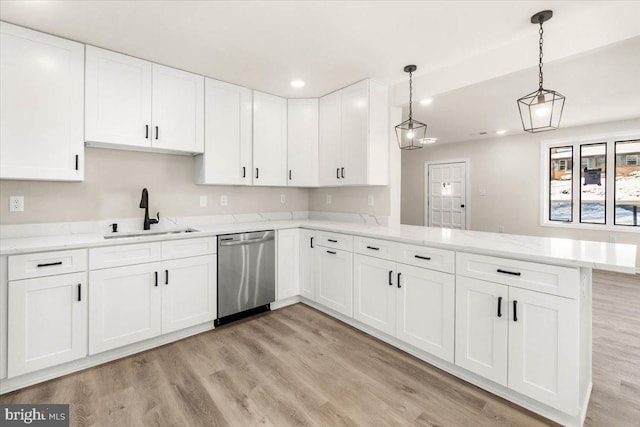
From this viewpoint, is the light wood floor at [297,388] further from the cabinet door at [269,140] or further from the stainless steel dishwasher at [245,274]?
the cabinet door at [269,140]

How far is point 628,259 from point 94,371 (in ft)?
11.0

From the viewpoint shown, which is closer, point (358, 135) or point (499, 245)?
point (499, 245)

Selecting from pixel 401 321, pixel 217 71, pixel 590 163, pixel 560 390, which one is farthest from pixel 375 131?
pixel 590 163

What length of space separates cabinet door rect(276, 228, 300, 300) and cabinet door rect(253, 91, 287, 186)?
69 cm

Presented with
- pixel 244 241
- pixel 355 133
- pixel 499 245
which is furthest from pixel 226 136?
pixel 499 245

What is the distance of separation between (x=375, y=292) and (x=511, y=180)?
5.05m

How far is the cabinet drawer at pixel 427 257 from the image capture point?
2098mm

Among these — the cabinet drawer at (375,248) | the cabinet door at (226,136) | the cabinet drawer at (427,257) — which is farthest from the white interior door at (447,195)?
the cabinet door at (226,136)

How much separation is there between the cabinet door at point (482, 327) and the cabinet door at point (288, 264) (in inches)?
72.3

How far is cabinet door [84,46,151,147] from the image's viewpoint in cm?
241

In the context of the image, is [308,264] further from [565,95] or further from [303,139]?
[565,95]

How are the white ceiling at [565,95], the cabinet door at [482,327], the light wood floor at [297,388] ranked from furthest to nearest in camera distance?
the white ceiling at [565,95]
the cabinet door at [482,327]
the light wood floor at [297,388]

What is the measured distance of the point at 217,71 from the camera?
9.61 feet

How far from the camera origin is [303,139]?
12.2ft
